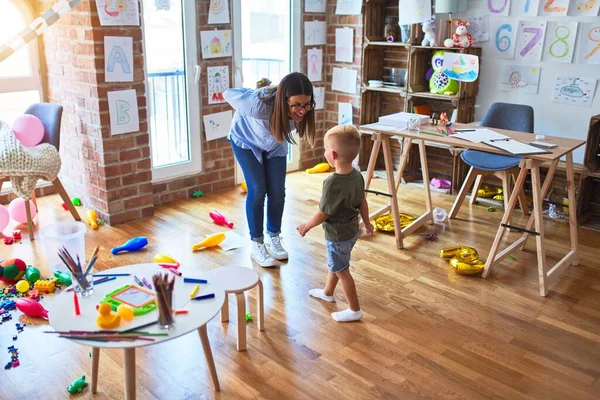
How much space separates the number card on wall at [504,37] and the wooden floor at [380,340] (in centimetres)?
150

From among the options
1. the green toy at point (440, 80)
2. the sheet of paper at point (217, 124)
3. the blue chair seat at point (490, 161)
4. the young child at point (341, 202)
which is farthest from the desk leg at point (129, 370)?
the green toy at point (440, 80)

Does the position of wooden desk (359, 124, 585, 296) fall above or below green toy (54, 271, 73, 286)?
above

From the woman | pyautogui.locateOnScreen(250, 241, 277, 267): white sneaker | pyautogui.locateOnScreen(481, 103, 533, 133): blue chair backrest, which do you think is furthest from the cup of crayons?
pyautogui.locateOnScreen(481, 103, 533, 133): blue chair backrest

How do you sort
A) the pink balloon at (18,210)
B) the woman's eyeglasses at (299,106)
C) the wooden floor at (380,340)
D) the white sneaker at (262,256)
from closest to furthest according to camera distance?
the wooden floor at (380,340) → the woman's eyeglasses at (299,106) → the white sneaker at (262,256) → the pink balloon at (18,210)

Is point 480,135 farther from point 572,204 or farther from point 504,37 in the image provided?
point 504,37

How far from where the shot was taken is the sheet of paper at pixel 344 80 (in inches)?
197

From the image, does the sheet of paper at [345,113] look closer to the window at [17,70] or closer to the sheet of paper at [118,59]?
the sheet of paper at [118,59]

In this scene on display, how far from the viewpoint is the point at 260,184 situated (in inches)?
122

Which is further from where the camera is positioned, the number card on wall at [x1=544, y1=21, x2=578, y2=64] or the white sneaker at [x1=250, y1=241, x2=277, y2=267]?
the number card on wall at [x1=544, y1=21, x2=578, y2=64]

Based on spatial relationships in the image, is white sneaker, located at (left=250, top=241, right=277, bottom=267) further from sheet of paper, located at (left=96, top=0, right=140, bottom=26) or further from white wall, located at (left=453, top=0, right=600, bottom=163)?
white wall, located at (left=453, top=0, right=600, bottom=163)

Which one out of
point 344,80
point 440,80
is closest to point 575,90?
point 440,80

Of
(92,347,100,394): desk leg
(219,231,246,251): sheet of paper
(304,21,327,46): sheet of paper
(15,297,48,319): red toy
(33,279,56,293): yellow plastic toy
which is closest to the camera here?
(92,347,100,394): desk leg

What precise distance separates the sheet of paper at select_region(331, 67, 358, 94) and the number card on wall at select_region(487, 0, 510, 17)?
121cm

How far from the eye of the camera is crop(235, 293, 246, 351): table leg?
2.26m
